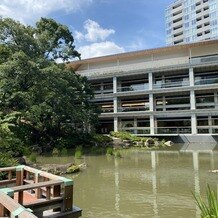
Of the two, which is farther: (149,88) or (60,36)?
(149,88)

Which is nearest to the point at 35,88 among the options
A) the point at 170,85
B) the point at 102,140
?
the point at 102,140

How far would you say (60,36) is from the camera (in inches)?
1368

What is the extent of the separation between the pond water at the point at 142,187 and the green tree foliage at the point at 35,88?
951cm

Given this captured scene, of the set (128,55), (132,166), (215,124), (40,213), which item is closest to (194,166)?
(132,166)

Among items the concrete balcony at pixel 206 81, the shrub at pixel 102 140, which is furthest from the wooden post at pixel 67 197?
the concrete balcony at pixel 206 81

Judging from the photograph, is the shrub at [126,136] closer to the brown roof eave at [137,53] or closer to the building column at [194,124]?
the building column at [194,124]

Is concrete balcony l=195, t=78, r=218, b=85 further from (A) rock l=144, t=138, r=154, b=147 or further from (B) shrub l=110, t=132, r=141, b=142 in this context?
(B) shrub l=110, t=132, r=141, b=142

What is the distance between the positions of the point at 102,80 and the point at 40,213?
38.0m

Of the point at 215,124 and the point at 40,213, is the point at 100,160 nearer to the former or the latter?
the point at 40,213

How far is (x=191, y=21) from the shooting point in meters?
91.3

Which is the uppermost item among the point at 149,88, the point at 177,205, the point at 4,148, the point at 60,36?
the point at 60,36

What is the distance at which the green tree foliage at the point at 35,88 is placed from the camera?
2622 centimetres

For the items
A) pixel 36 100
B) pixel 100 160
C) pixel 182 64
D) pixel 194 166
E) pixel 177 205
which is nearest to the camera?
pixel 177 205

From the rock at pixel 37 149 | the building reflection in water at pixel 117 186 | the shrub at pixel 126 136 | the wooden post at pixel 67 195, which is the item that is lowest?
the building reflection in water at pixel 117 186
